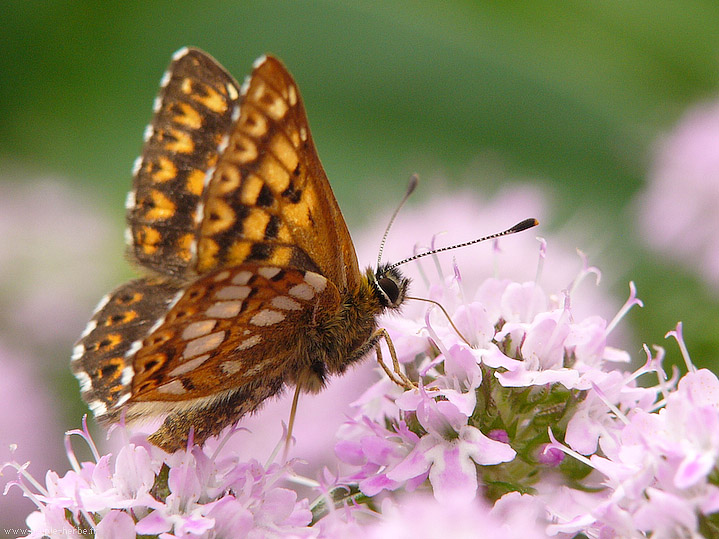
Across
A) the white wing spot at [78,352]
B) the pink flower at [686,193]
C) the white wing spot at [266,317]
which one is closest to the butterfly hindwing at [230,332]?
the white wing spot at [266,317]

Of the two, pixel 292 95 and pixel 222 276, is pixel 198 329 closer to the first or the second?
pixel 222 276

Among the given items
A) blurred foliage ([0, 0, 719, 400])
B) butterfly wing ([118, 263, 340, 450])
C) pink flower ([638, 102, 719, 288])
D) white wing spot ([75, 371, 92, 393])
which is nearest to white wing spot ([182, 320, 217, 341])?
butterfly wing ([118, 263, 340, 450])

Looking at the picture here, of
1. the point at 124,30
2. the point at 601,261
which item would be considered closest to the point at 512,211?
the point at 601,261

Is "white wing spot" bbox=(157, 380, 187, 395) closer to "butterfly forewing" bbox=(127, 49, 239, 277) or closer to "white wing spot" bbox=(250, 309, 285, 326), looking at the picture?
"white wing spot" bbox=(250, 309, 285, 326)

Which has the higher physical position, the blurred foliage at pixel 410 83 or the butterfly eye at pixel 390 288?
the blurred foliage at pixel 410 83

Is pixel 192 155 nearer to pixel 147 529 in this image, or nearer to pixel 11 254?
pixel 147 529

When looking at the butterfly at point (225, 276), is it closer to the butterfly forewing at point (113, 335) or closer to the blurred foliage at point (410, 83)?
the butterfly forewing at point (113, 335)
